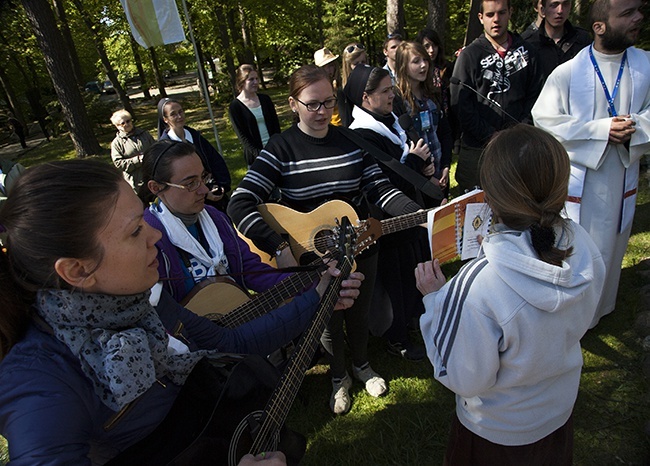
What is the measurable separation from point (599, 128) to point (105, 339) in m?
3.06

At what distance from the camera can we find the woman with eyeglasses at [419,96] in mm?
3594

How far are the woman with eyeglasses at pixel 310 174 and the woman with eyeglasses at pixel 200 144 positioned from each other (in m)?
1.84

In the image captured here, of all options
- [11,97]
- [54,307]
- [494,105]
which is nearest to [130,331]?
[54,307]

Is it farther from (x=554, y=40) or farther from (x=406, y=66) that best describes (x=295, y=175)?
(x=554, y=40)

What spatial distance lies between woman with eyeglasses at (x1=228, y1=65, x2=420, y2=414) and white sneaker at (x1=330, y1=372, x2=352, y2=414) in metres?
0.36

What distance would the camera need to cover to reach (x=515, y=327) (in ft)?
4.42

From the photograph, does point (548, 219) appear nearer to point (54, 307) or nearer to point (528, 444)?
point (528, 444)

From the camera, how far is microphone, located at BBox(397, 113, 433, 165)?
131 inches

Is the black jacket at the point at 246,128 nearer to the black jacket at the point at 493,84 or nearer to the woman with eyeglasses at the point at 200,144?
the woman with eyeglasses at the point at 200,144

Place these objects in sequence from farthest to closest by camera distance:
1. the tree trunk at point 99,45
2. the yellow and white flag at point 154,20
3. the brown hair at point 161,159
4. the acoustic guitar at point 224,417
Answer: the tree trunk at point 99,45 → the yellow and white flag at point 154,20 → the brown hair at point 161,159 → the acoustic guitar at point 224,417

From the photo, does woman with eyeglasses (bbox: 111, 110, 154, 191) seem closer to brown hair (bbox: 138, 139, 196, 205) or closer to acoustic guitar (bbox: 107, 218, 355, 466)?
brown hair (bbox: 138, 139, 196, 205)

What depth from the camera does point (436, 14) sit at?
1022 cm

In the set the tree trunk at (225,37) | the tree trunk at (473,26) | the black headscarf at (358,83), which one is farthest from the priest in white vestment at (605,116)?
the tree trunk at (225,37)

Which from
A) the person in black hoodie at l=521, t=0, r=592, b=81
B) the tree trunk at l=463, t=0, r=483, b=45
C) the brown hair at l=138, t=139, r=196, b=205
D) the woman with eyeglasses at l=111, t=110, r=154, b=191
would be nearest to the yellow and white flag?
the woman with eyeglasses at l=111, t=110, r=154, b=191
